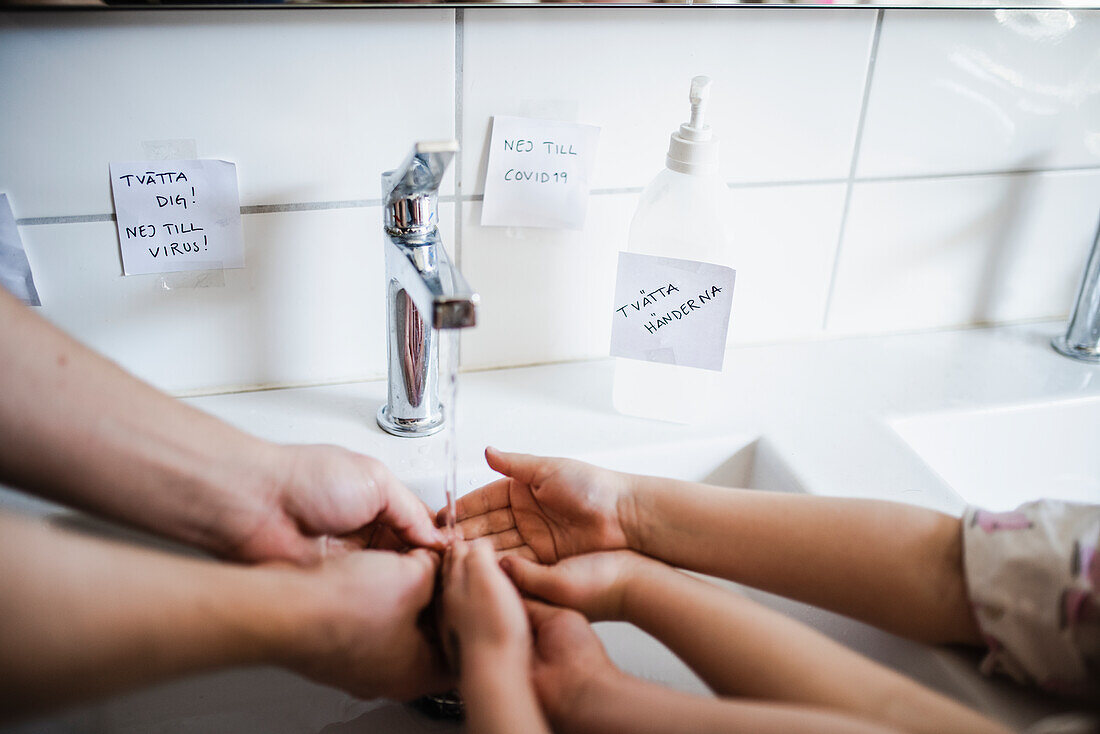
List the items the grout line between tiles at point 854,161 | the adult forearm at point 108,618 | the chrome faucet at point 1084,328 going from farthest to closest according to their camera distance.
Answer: the chrome faucet at point 1084,328
the grout line between tiles at point 854,161
the adult forearm at point 108,618

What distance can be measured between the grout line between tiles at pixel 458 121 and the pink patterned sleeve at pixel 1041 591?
16.6 inches

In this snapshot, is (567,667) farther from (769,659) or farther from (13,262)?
(13,262)

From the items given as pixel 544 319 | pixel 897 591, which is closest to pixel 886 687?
pixel 897 591

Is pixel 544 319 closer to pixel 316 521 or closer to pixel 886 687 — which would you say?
pixel 316 521

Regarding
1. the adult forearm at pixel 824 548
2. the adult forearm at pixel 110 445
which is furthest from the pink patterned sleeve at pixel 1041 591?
the adult forearm at pixel 110 445

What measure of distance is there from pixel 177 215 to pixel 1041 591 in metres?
0.60

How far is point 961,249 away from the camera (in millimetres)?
875

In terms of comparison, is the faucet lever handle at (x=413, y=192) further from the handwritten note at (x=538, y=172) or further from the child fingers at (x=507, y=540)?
the child fingers at (x=507, y=540)

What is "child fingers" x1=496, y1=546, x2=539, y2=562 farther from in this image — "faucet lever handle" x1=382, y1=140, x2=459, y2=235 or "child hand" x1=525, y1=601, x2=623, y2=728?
"faucet lever handle" x1=382, y1=140, x2=459, y2=235

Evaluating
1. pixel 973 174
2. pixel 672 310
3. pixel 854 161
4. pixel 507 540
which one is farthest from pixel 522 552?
pixel 973 174

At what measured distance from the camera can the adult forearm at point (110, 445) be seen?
49 cm

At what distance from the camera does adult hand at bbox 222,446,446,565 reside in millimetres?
552

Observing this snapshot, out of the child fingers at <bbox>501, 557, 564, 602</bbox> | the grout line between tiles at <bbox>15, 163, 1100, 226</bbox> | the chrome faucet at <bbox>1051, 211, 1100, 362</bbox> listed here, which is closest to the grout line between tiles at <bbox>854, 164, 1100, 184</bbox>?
the grout line between tiles at <bbox>15, 163, 1100, 226</bbox>

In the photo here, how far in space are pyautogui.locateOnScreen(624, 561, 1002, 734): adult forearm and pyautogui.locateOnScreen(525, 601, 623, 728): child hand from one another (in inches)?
1.8
